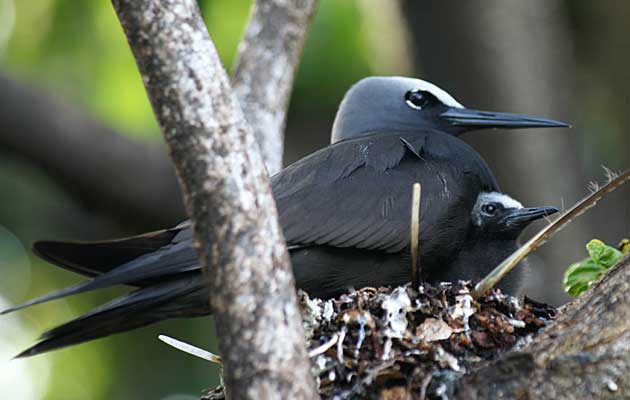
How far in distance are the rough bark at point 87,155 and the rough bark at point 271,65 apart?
231 cm

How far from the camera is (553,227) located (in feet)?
10.3

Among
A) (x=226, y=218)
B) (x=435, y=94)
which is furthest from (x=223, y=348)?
(x=435, y=94)

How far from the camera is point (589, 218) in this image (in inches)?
312

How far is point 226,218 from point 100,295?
A: 19.5 ft

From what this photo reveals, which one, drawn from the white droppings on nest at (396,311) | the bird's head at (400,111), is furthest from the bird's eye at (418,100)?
the white droppings on nest at (396,311)

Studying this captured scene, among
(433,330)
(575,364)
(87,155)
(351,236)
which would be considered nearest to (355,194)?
(351,236)

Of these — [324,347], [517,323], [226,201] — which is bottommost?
[517,323]

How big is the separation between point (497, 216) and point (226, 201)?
2157 mm

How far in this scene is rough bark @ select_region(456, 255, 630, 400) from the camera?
266 cm

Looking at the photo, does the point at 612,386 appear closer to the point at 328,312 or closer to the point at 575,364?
→ the point at 575,364

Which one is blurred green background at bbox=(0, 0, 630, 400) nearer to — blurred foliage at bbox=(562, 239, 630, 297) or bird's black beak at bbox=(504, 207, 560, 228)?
bird's black beak at bbox=(504, 207, 560, 228)

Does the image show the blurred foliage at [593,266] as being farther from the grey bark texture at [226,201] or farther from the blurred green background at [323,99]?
the blurred green background at [323,99]

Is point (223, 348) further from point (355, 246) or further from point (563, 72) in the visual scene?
point (563, 72)

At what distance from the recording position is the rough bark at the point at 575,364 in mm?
2660
